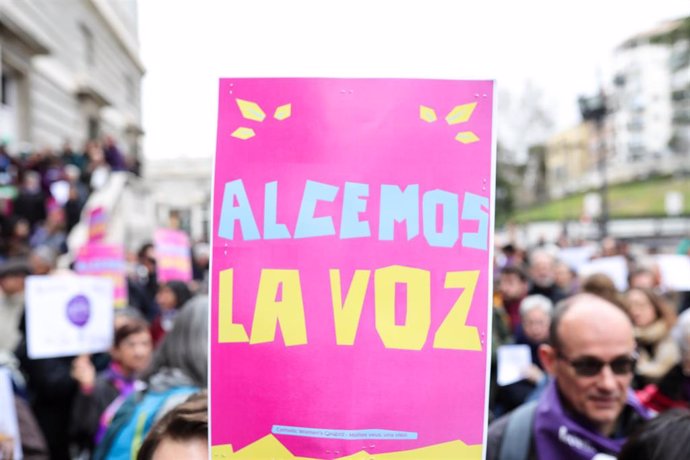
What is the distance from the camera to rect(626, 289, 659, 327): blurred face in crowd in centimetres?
485

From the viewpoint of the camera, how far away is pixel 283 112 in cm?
169

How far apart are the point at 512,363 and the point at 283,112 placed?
3.30m

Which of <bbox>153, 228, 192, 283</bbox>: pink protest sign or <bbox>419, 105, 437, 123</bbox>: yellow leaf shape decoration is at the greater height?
<bbox>419, 105, 437, 123</bbox>: yellow leaf shape decoration

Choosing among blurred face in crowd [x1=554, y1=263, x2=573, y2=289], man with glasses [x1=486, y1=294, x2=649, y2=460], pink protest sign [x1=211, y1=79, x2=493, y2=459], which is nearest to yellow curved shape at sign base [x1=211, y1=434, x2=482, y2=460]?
pink protest sign [x1=211, y1=79, x2=493, y2=459]

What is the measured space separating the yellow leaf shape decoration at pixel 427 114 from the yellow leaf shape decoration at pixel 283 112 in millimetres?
284

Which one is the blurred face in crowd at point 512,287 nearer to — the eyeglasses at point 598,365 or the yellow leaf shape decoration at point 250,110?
the eyeglasses at point 598,365

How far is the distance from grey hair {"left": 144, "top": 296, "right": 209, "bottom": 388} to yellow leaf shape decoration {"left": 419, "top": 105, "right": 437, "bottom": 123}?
1.66 m

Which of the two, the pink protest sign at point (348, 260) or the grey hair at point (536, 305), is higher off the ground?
the pink protest sign at point (348, 260)

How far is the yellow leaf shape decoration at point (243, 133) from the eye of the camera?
5.57 feet

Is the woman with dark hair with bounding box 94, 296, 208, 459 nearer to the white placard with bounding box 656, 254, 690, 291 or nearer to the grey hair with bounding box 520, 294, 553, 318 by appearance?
the grey hair with bounding box 520, 294, 553, 318

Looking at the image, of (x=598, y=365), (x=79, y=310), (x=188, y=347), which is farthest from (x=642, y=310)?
(x=79, y=310)

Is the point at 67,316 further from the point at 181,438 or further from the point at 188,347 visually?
the point at 181,438

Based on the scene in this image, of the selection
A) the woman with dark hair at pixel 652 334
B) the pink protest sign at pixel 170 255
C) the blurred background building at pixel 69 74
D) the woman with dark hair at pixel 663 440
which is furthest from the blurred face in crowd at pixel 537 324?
the blurred background building at pixel 69 74

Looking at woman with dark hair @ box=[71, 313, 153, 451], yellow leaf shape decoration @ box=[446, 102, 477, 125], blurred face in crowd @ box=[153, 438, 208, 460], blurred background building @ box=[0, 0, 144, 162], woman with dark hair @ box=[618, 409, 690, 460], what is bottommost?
woman with dark hair @ box=[71, 313, 153, 451]
